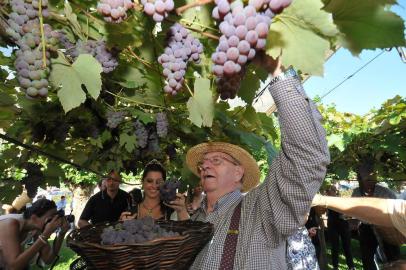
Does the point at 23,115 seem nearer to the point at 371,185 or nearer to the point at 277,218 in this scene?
the point at 277,218

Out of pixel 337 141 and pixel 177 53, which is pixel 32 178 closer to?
pixel 177 53

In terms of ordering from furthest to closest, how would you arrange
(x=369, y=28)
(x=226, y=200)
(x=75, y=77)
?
(x=226, y=200) → (x=75, y=77) → (x=369, y=28)

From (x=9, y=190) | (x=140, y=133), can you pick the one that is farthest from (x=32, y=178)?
(x=140, y=133)

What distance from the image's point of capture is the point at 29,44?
110 centimetres

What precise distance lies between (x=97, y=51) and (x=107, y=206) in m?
3.75

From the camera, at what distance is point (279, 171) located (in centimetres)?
154

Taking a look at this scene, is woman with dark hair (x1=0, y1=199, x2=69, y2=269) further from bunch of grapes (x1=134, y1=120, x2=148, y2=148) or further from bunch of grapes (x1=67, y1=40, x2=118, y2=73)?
bunch of grapes (x1=67, y1=40, x2=118, y2=73)

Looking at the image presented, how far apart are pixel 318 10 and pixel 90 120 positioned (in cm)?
187

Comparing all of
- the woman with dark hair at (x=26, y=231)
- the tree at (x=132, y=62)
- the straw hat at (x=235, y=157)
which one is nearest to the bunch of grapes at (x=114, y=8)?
the tree at (x=132, y=62)

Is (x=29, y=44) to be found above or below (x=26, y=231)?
above

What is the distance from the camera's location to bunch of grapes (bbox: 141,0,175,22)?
886 millimetres

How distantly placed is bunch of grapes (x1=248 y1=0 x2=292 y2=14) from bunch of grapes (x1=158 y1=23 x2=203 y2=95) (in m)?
0.44

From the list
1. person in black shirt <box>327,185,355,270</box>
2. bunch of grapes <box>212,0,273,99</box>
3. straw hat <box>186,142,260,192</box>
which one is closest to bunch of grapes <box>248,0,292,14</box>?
bunch of grapes <box>212,0,273,99</box>

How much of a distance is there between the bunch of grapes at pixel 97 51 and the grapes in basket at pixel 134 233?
70 cm
